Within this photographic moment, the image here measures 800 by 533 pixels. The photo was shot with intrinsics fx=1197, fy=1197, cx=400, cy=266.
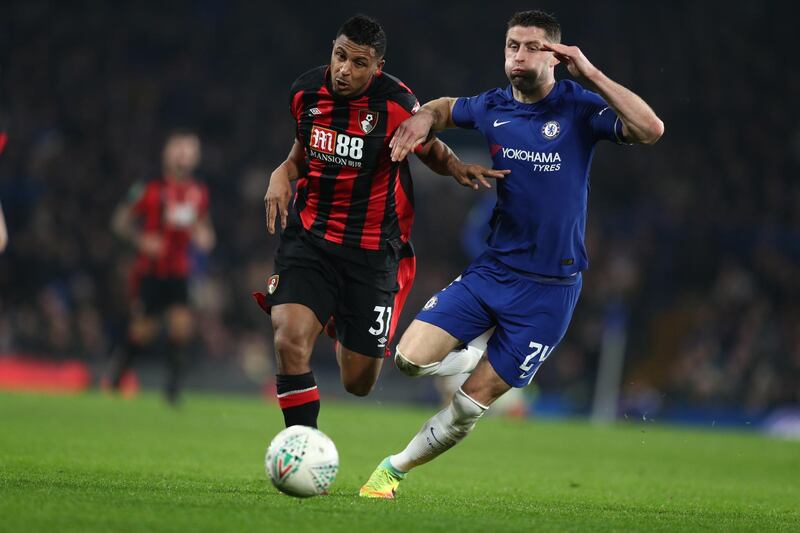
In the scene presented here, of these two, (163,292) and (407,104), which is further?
(163,292)

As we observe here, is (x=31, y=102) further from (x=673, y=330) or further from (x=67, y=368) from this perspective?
(x=673, y=330)

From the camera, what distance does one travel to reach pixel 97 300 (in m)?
18.6

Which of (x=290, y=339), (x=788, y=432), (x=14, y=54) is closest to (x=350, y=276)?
(x=290, y=339)

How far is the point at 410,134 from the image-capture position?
643 centimetres

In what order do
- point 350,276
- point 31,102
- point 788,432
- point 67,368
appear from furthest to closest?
1. point 31,102
2. point 67,368
3. point 788,432
4. point 350,276

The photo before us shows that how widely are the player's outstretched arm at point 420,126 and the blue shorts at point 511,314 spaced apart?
0.82 meters

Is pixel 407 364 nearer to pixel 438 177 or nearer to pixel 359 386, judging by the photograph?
pixel 359 386

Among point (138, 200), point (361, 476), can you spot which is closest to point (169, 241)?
point (138, 200)

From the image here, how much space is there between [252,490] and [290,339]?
80 centimetres

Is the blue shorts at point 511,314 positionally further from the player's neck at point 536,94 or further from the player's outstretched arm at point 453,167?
the player's neck at point 536,94

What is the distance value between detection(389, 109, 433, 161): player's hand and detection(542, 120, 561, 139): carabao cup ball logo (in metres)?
0.63

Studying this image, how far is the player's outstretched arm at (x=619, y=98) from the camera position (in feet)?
19.6

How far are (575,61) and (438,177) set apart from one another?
1482 centimetres

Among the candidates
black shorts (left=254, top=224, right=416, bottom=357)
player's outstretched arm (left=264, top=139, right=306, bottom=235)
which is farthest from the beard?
player's outstretched arm (left=264, top=139, right=306, bottom=235)
